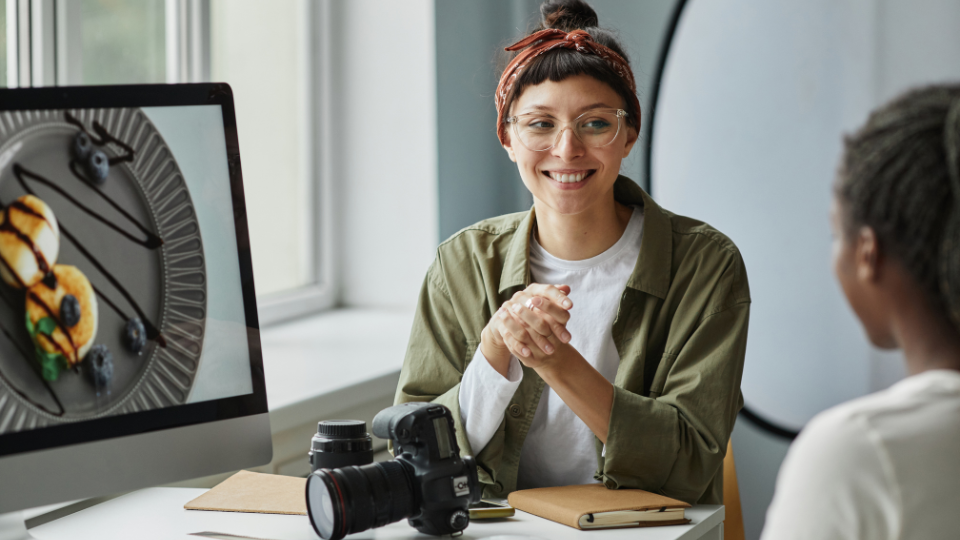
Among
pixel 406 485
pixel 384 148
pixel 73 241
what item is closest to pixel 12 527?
pixel 73 241

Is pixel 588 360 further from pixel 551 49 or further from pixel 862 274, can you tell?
pixel 862 274

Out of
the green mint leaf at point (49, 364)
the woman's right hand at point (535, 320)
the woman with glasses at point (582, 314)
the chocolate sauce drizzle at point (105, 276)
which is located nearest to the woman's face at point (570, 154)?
the woman with glasses at point (582, 314)

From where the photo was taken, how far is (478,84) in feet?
8.02

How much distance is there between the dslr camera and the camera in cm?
105

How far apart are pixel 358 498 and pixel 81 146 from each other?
51 cm

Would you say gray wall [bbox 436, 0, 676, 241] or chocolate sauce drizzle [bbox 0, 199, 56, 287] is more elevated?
gray wall [bbox 436, 0, 676, 241]

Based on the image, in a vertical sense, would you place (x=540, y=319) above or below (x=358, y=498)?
above

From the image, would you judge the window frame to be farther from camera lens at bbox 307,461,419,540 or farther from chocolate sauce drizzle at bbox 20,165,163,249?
camera lens at bbox 307,461,419,540

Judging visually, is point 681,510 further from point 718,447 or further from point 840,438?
point 840,438

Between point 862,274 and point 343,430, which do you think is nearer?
point 862,274

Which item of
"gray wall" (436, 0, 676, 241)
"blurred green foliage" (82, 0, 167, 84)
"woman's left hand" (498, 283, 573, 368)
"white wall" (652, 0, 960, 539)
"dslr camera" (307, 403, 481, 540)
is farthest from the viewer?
"gray wall" (436, 0, 676, 241)

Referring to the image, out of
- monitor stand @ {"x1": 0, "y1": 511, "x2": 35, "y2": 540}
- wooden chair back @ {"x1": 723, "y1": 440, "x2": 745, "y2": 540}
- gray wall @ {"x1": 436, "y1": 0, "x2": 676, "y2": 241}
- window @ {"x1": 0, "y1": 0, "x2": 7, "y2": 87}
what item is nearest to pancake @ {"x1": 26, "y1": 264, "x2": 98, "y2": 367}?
monitor stand @ {"x1": 0, "y1": 511, "x2": 35, "y2": 540}

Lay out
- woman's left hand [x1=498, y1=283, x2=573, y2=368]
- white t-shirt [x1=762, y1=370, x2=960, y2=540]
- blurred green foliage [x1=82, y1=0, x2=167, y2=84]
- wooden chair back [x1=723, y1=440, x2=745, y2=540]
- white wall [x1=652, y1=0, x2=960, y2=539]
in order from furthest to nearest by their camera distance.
Answer: white wall [x1=652, y1=0, x2=960, y2=539] → blurred green foliage [x1=82, y1=0, x2=167, y2=84] → wooden chair back [x1=723, y1=440, x2=745, y2=540] → woman's left hand [x1=498, y1=283, x2=573, y2=368] → white t-shirt [x1=762, y1=370, x2=960, y2=540]

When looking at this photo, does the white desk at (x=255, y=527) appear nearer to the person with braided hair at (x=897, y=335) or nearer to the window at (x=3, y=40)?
the person with braided hair at (x=897, y=335)
